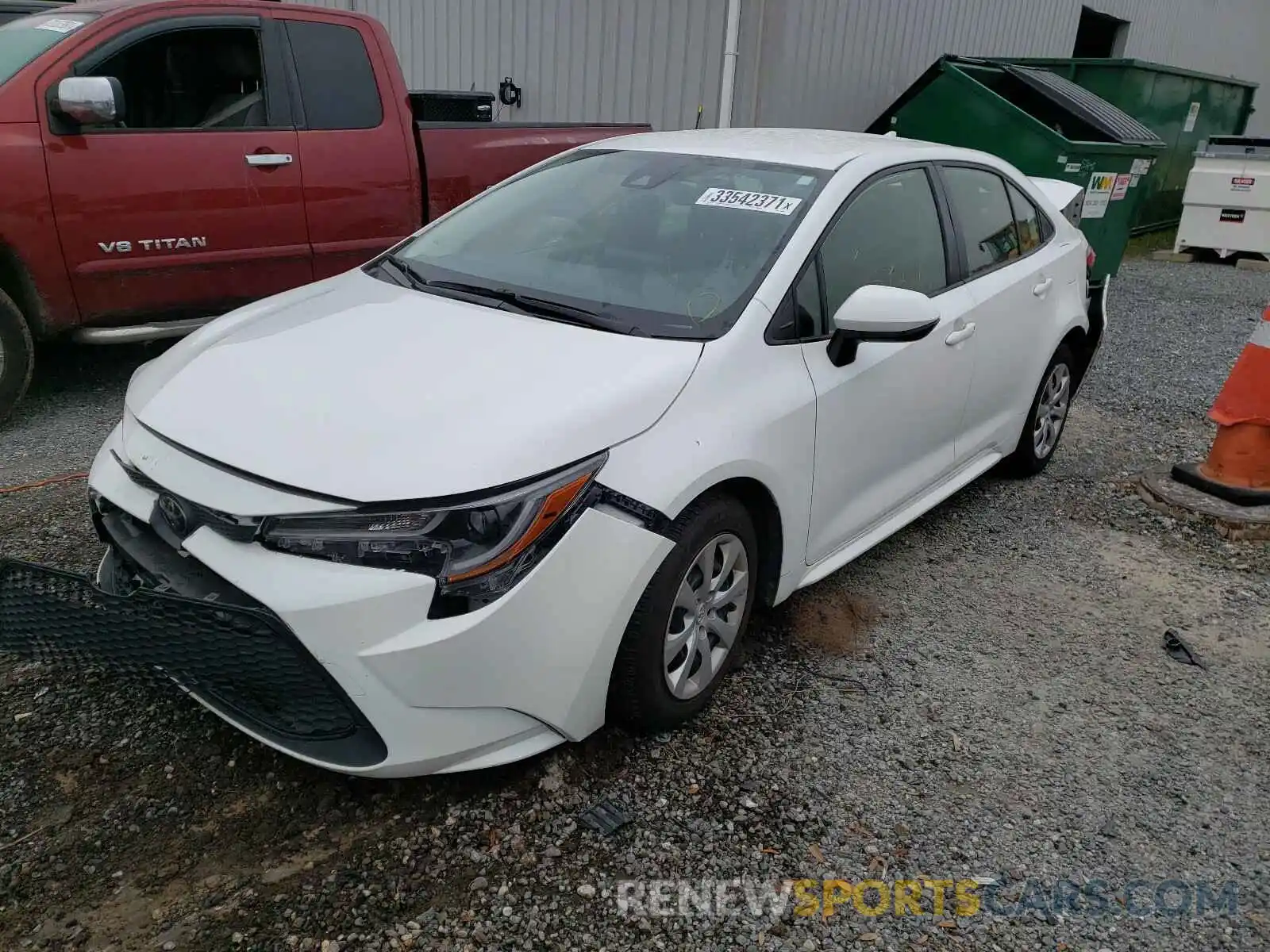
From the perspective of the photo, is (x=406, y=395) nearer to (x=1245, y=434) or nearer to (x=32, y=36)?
(x=32, y=36)

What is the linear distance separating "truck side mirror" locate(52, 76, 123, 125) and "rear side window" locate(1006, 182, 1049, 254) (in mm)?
3820

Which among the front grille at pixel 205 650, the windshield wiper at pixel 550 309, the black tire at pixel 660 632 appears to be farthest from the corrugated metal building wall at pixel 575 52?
the front grille at pixel 205 650

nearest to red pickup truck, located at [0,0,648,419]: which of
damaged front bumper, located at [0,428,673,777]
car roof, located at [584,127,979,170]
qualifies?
car roof, located at [584,127,979,170]

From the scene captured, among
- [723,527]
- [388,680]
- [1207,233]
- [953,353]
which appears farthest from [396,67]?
[1207,233]

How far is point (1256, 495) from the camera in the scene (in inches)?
176

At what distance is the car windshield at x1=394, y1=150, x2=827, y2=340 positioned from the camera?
294 centimetres

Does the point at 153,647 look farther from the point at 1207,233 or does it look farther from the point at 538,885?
the point at 1207,233

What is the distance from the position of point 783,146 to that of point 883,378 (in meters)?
0.92

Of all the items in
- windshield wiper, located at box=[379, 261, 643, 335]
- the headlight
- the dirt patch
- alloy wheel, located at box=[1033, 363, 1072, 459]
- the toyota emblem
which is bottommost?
the dirt patch

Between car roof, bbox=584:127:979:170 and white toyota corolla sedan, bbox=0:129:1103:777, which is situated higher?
car roof, bbox=584:127:979:170

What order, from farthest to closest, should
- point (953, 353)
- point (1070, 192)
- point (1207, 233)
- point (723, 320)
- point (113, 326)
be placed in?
1. point (1207, 233)
2. point (1070, 192)
3. point (113, 326)
4. point (953, 353)
5. point (723, 320)

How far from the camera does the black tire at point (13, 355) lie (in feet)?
14.7

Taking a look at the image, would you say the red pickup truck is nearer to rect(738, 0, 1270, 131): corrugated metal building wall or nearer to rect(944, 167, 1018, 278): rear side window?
rect(944, 167, 1018, 278): rear side window

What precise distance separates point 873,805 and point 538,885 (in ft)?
2.94
